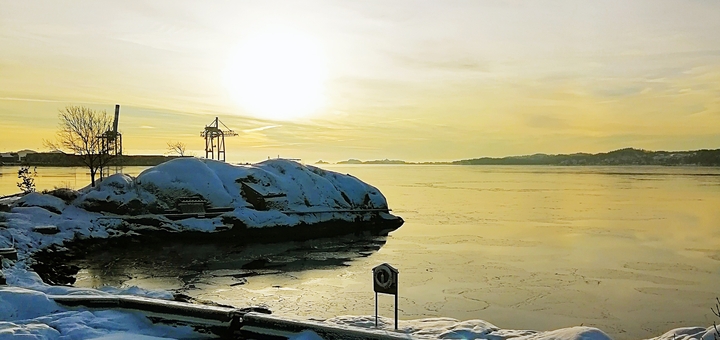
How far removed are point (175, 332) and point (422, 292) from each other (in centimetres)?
953

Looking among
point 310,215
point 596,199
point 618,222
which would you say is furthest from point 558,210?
point 310,215

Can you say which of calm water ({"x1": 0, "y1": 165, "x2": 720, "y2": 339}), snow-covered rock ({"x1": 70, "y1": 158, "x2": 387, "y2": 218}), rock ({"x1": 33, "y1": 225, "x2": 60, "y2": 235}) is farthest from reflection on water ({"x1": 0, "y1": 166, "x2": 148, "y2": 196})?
calm water ({"x1": 0, "y1": 165, "x2": 720, "y2": 339})

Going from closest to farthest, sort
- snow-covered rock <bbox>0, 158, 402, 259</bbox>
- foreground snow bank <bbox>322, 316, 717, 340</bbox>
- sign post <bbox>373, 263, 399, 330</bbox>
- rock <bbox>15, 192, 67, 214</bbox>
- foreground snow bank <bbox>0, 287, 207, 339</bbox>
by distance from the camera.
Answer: foreground snow bank <bbox>0, 287, 207, 339</bbox> < foreground snow bank <bbox>322, 316, 717, 340</bbox> < sign post <bbox>373, 263, 399, 330</bbox> < snow-covered rock <bbox>0, 158, 402, 259</bbox> < rock <bbox>15, 192, 67, 214</bbox>

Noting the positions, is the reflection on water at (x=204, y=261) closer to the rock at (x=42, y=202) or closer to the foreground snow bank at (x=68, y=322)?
the rock at (x=42, y=202)

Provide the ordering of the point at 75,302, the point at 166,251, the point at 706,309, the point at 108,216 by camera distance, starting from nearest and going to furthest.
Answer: the point at 75,302 → the point at 706,309 → the point at 166,251 → the point at 108,216

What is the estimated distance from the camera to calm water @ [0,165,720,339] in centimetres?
1496

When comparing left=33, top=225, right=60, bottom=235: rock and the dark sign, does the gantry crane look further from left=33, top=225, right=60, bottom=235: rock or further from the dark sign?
the dark sign

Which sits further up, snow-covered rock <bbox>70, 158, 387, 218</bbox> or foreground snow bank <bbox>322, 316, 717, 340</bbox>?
snow-covered rock <bbox>70, 158, 387, 218</bbox>

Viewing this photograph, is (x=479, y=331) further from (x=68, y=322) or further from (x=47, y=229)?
(x=47, y=229)

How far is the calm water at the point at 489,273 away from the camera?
14961 millimetres

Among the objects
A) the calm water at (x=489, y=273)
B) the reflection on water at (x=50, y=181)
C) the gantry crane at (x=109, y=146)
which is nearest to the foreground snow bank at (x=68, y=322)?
the calm water at (x=489, y=273)

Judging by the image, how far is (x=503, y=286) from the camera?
1812 cm

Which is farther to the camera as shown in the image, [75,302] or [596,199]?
[596,199]

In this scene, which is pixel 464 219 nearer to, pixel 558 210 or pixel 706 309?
pixel 558 210
